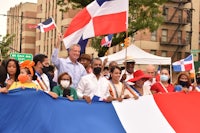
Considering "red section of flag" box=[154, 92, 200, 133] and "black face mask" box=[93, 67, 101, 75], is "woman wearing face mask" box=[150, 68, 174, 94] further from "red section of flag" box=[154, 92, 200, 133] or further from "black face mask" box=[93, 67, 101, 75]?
"black face mask" box=[93, 67, 101, 75]

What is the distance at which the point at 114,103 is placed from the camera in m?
6.32

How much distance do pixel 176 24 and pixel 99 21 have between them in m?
39.8

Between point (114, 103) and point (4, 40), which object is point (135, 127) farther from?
point (4, 40)

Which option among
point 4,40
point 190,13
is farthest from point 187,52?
point 4,40

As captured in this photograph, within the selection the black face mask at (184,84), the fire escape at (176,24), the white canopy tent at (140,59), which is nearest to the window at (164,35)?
the fire escape at (176,24)

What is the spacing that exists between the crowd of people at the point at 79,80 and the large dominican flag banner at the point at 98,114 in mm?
125

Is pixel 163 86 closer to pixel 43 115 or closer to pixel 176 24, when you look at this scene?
pixel 43 115

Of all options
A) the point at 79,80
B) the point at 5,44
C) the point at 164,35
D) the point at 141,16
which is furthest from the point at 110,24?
the point at 164,35

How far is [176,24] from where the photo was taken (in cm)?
4609

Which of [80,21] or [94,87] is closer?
[94,87]

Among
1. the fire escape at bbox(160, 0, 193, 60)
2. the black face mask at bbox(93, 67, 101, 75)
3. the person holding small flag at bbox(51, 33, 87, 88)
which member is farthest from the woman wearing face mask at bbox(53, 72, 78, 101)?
the fire escape at bbox(160, 0, 193, 60)

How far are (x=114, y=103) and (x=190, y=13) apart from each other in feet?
136

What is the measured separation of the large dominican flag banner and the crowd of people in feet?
0.41

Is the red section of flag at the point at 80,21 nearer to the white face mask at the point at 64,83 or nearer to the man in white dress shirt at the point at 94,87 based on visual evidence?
the man in white dress shirt at the point at 94,87
